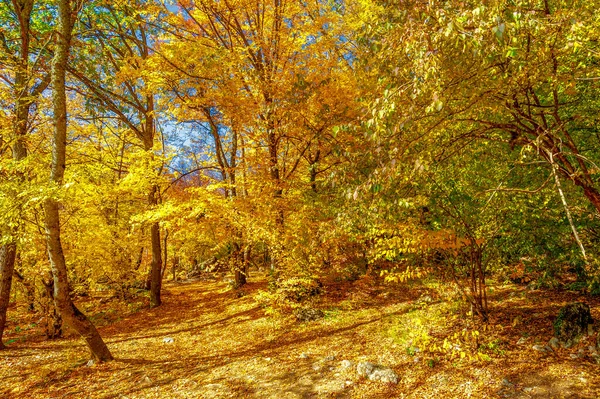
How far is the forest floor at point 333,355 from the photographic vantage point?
5281 millimetres

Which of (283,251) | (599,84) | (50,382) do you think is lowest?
(50,382)

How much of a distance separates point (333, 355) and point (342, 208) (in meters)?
3.34

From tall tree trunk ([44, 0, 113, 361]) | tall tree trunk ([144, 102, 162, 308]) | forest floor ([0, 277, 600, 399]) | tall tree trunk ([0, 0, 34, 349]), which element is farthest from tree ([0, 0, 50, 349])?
tall tree trunk ([144, 102, 162, 308])

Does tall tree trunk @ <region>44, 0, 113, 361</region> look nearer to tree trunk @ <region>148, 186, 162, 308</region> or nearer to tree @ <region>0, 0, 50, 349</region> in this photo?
tree @ <region>0, 0, 50, 349</region>

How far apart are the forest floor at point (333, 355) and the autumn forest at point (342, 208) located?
6 centimetres

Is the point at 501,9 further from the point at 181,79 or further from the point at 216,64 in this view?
the point at 181,79

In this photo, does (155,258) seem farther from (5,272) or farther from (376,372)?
(376,372)

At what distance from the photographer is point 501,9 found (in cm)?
271

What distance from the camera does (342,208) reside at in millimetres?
6027

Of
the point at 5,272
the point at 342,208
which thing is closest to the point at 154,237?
the point at 5,272

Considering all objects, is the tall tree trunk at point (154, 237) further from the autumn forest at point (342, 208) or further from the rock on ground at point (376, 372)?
the rock on ground at point (376, 372)

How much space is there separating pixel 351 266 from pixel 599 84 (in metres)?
8.54

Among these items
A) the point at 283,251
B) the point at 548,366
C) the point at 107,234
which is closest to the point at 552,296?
the point at 548,366

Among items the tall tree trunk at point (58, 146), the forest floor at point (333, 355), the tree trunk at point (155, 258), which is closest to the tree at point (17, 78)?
the tall tree trunk at point (58, 146)
